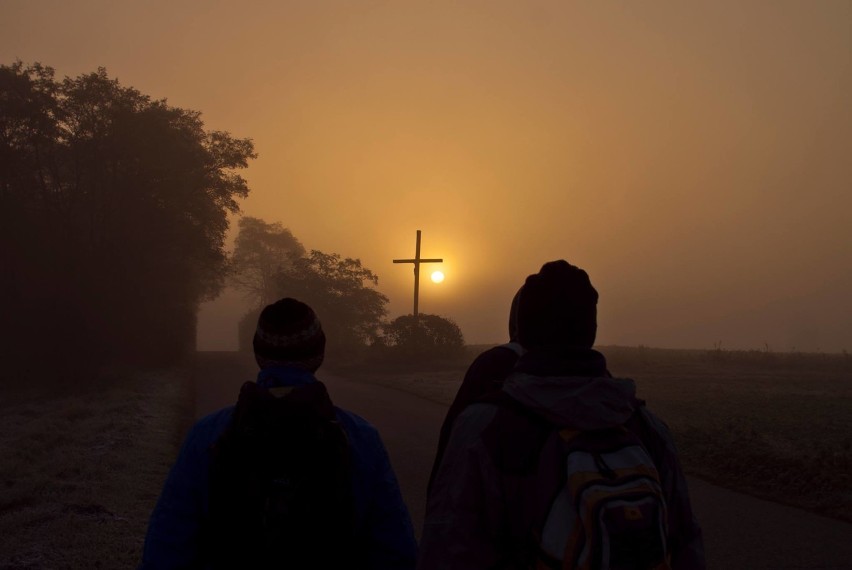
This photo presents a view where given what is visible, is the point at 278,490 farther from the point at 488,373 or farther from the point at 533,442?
the point at 488,373

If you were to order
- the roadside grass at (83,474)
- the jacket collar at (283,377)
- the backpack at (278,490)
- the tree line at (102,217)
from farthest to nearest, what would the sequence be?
the tree line at (102,217), the roadside grass at (83,474), the jacket collar at (283,377), the backpack at (278,490)

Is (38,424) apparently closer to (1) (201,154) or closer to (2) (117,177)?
(2) (117,177)

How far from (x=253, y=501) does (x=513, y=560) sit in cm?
89

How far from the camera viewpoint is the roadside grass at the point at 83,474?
22.7ft

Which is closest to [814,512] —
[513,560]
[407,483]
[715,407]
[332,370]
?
[407,483]

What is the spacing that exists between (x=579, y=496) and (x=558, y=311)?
2.15 ft

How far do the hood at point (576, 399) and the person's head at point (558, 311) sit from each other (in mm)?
158

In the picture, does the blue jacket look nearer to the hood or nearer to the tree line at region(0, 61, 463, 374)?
the hood

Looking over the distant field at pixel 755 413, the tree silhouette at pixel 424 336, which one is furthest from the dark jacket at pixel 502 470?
the tree silhouette at pixel 424 336

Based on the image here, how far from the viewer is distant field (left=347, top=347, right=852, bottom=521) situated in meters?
9.38

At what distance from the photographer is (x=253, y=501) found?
2516 mm

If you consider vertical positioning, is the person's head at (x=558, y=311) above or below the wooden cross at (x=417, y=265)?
below

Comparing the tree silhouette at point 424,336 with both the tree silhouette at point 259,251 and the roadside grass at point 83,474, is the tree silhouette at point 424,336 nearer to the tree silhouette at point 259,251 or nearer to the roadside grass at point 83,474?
the roadside grass at point 83,474

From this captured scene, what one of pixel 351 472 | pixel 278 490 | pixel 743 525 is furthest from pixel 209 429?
pixel 743 525
